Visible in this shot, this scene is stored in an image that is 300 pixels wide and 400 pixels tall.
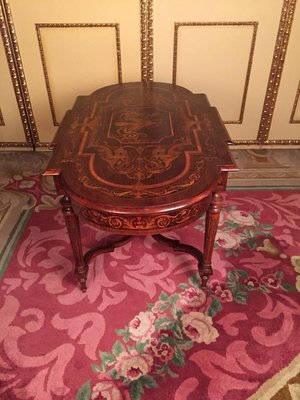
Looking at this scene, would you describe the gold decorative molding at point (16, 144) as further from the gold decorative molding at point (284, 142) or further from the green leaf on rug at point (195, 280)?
the gold decorative molding at point (284, 142)

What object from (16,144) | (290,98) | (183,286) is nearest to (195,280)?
(183,286)

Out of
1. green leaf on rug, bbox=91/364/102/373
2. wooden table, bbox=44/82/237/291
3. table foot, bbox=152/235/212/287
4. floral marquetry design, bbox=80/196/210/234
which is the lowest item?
green leaf on rug, bbox=91/364/102/373

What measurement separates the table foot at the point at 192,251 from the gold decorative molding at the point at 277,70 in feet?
4.11

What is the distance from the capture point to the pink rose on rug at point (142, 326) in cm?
125

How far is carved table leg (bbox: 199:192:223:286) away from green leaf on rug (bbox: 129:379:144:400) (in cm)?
49

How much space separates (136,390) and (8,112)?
1952mm

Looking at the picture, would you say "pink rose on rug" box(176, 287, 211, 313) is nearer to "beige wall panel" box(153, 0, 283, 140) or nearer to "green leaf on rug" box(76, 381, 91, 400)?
"green leaf on rug" box(76, 381, 91, 400)

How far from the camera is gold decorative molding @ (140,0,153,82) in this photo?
1.86 meters

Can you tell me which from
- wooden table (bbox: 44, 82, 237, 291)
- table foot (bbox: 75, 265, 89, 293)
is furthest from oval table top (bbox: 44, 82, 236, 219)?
table foot (bbox: 75, 265, 89, 293)

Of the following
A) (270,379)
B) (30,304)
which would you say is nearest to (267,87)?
(270,379)

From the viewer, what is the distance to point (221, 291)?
4.63 ft

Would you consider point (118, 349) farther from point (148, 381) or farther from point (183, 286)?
point (183, 286)

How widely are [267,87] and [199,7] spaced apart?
691mm

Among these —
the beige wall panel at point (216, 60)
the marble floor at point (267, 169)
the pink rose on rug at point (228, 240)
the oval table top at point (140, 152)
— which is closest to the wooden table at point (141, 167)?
the oval table top at point (140, 152)
